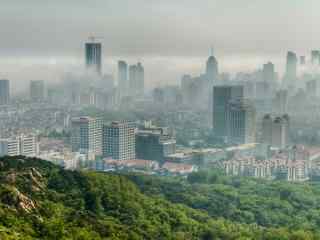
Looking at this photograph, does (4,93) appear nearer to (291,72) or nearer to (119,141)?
(119,141)

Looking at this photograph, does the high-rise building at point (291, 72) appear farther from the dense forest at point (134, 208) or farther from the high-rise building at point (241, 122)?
the dense forest at point (134, 208)

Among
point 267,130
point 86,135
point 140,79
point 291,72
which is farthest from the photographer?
point 291,72

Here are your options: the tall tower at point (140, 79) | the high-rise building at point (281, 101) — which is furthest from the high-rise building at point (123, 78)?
the high-rise building at point (281, 101)

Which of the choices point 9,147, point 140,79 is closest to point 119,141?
point 9,147

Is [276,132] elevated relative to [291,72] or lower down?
lower down

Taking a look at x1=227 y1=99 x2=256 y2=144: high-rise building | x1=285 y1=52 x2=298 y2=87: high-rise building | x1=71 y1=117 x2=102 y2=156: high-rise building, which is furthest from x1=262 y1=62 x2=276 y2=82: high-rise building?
x1=71 y1=117 x2=102 y2=156: high-rise building

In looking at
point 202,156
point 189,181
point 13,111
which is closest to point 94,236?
point 189,181
